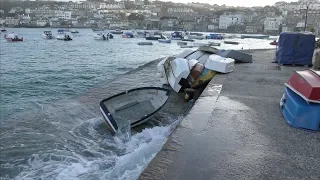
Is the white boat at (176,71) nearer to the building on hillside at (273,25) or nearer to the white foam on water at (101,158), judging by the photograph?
the white foam on water at (101,158)

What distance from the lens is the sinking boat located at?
5461 millimetres

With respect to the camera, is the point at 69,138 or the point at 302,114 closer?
the point at 302,114

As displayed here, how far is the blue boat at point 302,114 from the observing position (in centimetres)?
562

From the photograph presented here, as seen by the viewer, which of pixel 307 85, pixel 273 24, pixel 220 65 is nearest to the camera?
pixel 307 85

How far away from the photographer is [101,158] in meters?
7.17

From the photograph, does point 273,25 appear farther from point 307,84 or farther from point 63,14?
point 307,84

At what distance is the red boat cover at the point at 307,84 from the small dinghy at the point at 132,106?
4166 millimetres

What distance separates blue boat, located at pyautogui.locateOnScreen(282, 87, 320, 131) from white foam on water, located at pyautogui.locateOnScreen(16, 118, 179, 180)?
9.96 ft

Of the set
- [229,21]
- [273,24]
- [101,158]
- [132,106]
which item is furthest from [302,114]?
[229,21]

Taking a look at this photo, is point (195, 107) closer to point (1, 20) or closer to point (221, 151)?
point (221, 151)

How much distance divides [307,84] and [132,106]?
5.51 meters

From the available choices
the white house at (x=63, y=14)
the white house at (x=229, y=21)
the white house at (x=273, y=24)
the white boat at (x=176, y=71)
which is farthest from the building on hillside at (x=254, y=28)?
the white boat at (x=176, y=71)

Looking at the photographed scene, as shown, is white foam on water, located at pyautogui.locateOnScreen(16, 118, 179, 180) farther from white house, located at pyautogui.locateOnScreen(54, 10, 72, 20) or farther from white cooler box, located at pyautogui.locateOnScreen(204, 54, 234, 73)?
white house, located at pyautogui.locateOnScreen(54, 10, 72, 20)

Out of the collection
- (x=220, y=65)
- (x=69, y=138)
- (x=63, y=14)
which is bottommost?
(x=69, y=138)
